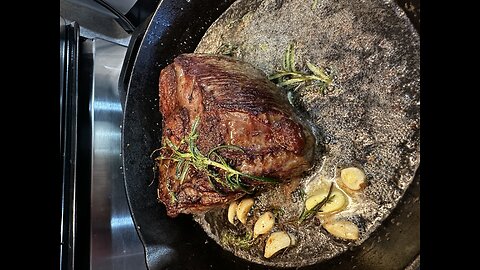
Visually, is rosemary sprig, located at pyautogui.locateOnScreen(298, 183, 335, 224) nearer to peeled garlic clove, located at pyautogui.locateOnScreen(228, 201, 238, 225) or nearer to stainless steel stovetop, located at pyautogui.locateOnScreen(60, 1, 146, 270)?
peeled garlic clove, located at pyautogui.locateOnScreen(228, 201, 238, 225)

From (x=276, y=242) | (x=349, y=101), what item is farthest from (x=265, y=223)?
(x=349, y=101)

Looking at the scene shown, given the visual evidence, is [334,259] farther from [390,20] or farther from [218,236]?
[390,20]

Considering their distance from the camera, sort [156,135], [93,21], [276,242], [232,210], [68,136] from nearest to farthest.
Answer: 1. [276,242]
2. [232,210]
3. [156,135]
4. [68,136]
5. [93,21]

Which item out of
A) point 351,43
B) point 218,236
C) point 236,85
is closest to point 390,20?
point 351,43

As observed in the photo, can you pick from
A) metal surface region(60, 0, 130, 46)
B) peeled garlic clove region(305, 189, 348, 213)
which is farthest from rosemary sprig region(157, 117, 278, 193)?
metal surface region(60, 0, 130, 46)

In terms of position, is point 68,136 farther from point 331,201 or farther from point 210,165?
point 331,201

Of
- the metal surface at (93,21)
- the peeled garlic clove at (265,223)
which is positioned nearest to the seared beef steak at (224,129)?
the peeled garlic clove at (265,223)

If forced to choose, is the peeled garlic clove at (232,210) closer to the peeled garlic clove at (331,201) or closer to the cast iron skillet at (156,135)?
the cast iron skillet at (156,135)
